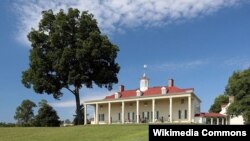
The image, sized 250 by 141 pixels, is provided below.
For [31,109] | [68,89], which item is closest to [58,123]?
[68,89]

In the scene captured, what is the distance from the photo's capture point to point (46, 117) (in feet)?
211

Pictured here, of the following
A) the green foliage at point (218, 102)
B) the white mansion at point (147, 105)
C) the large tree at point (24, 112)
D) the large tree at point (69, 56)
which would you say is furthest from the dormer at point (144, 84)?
the large tree at point (24, 112)

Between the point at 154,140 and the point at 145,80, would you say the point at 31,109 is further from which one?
the point at 154,140

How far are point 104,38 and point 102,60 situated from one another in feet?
9.16

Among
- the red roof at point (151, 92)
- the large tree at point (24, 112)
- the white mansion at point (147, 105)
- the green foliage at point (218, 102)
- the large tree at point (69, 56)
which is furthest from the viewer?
the large tree at point (24, 112)

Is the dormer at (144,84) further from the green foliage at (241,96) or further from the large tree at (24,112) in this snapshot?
the large tree at (24,112)

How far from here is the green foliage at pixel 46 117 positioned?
63281 mm

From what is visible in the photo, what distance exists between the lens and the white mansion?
207ft

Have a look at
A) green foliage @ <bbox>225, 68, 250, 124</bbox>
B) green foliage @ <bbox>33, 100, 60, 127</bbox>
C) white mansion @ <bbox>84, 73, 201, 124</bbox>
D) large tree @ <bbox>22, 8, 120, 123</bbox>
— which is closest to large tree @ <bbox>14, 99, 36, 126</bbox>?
white mansion @ <bbox>84, 73, 201, 124</bbox>

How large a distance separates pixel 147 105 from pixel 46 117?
15.0 metres

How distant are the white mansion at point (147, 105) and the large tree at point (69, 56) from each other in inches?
397

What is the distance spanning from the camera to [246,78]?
6006 cm

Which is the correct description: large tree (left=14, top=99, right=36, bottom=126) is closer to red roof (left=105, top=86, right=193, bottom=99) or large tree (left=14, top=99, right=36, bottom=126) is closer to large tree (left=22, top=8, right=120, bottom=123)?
red roof (left=105, top=86, right=193, bottom=99)

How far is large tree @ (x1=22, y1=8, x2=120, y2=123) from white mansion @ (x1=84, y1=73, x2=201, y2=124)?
397 inches
